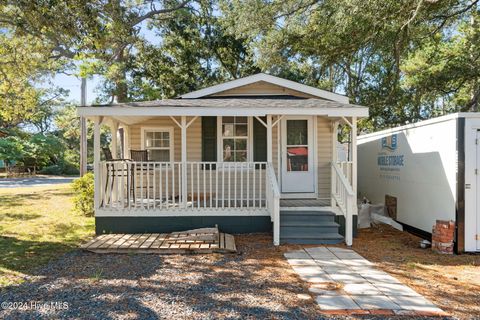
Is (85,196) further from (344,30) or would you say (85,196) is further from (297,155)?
(344,30)

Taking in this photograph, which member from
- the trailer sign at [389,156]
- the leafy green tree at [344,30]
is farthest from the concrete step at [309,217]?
the leafy green tree at [344,30]

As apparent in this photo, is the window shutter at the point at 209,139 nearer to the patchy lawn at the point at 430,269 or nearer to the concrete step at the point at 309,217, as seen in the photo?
the concrete step at the point at 309,217

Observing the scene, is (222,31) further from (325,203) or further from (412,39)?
(325,203)

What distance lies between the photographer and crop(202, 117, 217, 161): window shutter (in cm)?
848

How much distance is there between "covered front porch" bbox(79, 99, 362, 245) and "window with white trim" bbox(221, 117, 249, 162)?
3cm

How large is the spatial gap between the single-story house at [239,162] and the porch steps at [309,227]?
0.06ft

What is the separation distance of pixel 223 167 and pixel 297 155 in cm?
240

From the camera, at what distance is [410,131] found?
754cm

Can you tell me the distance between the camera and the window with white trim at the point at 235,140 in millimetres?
8508

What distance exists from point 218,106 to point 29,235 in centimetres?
466

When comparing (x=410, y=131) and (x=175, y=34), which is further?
(x=175, y=34)

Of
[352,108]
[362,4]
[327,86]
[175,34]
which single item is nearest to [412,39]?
[362,4]

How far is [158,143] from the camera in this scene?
8.93 metres

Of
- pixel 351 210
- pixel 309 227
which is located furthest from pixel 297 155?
pixel 351 210
